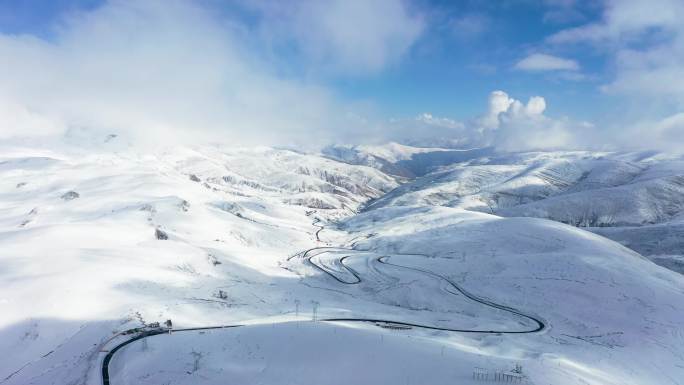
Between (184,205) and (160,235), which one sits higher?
(184,205)

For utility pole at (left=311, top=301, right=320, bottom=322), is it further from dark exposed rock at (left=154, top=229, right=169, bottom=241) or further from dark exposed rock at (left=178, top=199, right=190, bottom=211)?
dark exposed rock at (left=178, top=199, right=190, bottom=211)

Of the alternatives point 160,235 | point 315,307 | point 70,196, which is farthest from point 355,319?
point 70,196

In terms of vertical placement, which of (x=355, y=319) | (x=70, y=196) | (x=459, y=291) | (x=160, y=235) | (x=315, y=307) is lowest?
(x=315, y=307)

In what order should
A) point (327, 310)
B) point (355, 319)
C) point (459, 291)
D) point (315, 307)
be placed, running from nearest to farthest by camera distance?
Answer: point (355, 319), point (327, 310), point (315, 307), point (459, 291)

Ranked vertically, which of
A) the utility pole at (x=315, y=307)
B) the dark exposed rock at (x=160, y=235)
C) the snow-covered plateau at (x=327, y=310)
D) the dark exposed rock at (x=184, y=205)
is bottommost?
the utility pole at (x=315, y=307)

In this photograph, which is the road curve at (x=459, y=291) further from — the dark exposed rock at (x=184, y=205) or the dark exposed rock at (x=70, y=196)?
the dark exposed rock at (x=70, y=196)

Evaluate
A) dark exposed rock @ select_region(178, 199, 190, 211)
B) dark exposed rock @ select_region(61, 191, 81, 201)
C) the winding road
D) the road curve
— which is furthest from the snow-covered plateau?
dark exposed rock @ select_region(61, 191, 81, 201)

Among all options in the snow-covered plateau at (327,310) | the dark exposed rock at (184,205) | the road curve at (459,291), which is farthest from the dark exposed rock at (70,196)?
the road curve at (459,291)

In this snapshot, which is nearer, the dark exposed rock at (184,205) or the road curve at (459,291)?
the road curve at (459,291)

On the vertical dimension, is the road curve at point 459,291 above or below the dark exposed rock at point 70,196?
below

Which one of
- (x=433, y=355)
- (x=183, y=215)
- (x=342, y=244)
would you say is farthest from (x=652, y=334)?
(x=183, y=215)

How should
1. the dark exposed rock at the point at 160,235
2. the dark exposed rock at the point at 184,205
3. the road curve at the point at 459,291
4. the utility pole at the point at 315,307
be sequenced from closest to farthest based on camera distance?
the road curve at the point at 459,291 < the utility pole at the point at 315,307 < the dark exposed rock at the point at 160,235 < the dark exposed rock at the point at 184,205

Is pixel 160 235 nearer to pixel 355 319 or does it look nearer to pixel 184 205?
pixel 184 205
